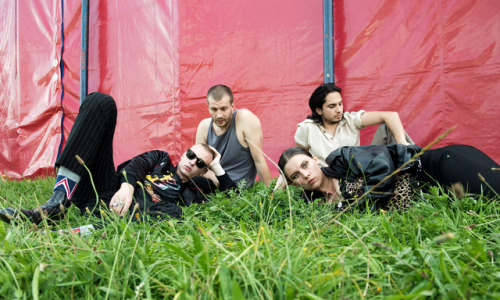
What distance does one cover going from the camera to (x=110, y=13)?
4.61 meters

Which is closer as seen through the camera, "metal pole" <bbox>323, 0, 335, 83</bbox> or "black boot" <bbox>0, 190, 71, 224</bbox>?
"black boot" <bbox>0, 190, 71, 224</bbox>

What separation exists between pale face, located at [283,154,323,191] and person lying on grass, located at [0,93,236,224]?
533 mm

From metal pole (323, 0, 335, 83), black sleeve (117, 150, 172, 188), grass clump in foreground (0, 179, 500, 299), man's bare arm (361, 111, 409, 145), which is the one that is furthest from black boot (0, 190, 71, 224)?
metal pole (323, 0, 335, 83)

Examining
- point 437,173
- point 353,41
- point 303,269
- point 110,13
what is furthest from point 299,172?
point 110,13

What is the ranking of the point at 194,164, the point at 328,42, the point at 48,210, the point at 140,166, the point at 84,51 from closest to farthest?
the point at 48,210 < the point at 140,166 < the point at 194,164 < the point at 328,42 < the point at 84,51

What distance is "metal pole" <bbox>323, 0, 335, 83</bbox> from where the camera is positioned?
11.0ft

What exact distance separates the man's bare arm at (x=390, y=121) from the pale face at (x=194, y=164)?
1.35 m

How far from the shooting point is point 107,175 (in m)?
2.12

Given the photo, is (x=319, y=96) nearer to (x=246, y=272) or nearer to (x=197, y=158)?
(x=197, y=158)

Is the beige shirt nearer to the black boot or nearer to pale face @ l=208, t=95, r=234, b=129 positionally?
A: pale face @ l=208, t=95, r=234, b=129

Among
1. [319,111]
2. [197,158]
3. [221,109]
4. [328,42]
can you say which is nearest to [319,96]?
[319,111]

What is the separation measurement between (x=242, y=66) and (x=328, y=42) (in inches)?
37.7

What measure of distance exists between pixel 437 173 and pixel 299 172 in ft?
2.65

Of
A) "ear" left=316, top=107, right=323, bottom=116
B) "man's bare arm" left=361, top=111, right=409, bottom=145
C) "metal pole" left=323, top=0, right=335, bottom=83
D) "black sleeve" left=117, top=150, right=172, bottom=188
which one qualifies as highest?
"metal pole" left=323, top=0, right=335, bottom=83
